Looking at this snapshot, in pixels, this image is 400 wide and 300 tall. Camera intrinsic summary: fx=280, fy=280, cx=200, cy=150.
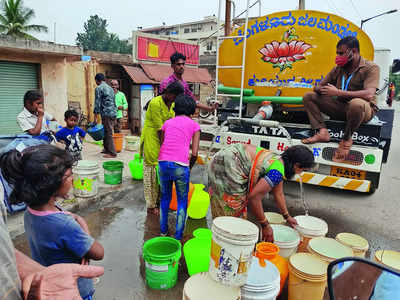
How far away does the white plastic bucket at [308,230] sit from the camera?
8.63ft

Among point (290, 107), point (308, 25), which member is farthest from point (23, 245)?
point (308, 25)

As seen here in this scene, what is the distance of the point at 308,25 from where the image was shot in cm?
421

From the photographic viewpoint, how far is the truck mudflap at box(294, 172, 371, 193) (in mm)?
3632

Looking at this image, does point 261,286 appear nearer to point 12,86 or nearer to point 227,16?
point 227,16

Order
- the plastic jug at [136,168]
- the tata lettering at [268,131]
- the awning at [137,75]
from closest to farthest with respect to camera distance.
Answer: the tata lettering at [268,131]
the plastic jug at [136,168]
the awning at [137,75]

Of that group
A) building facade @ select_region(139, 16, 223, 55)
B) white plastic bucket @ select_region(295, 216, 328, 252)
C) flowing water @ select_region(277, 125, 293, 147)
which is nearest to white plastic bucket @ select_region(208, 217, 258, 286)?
white plastic bucket @ select_region(295, 216, 328, 252)

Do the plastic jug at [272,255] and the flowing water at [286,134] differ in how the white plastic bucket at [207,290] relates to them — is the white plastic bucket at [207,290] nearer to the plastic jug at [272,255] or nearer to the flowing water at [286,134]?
the plastic jug at [272,255]

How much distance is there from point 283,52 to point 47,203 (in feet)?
13.5

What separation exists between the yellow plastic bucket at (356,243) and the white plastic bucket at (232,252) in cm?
119

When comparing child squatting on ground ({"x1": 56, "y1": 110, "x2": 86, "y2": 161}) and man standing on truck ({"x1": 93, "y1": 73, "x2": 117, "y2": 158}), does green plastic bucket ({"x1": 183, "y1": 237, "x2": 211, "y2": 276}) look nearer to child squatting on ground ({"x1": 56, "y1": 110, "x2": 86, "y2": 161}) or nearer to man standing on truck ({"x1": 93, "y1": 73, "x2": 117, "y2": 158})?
child squatting on ground ({"x1": 56, "y1": 110, "x2": 86, "y2": 161})

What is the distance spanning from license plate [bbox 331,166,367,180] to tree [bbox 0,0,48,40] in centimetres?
2607

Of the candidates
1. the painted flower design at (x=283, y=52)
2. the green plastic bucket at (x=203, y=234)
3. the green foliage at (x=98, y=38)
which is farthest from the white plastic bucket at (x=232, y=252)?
the green foliage at (x=98, y=38)

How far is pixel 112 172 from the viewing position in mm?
4883

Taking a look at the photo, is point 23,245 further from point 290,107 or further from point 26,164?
point 290,107
